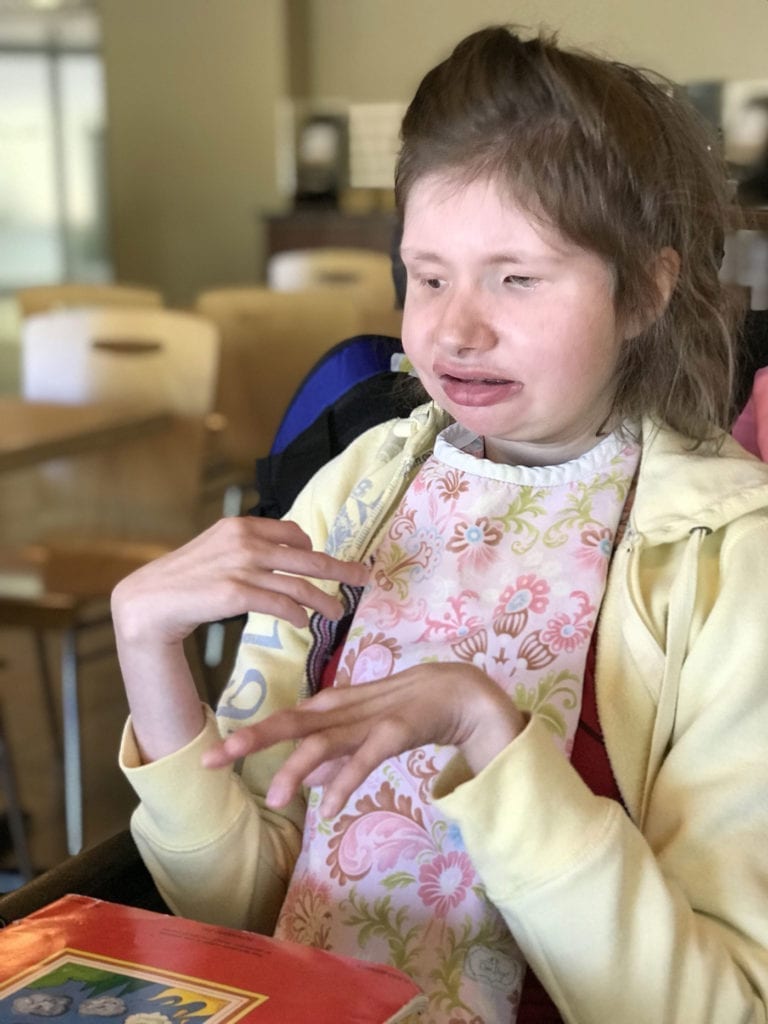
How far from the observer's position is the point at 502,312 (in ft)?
2.66

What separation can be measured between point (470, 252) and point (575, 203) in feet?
0.23

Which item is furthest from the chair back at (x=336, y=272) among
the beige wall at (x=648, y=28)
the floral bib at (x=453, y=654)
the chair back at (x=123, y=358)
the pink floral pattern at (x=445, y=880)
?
the pink floral pattern at (x=445, y=880)

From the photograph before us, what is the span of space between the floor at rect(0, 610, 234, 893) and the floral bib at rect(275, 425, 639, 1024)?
157 centimetres

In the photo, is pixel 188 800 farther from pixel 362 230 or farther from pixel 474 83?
pixel 362 230

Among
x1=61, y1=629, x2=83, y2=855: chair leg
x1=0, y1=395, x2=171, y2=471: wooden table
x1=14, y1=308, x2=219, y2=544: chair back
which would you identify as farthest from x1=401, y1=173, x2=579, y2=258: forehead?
x1=14, y1=308, x2=219, y2=544: chair back

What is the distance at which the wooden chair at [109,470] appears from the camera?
7.82 ft

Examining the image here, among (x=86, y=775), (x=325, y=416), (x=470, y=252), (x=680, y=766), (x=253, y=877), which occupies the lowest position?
(x=86, y=775)

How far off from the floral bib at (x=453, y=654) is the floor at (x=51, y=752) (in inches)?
61.8

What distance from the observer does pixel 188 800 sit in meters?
0.85

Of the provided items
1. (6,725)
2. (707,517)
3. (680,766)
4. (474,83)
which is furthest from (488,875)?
(6,725)

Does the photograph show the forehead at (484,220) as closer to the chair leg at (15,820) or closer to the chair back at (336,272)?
the chair leg at (15,820)

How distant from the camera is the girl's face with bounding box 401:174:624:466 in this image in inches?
31.8

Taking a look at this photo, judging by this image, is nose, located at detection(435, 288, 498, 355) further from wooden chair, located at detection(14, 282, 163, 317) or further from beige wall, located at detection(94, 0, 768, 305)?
wooden chair, located at detection(14, 282, 163, 317)

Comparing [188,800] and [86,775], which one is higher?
[188,800]
